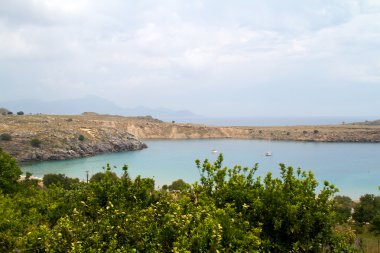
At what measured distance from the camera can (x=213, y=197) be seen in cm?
1556

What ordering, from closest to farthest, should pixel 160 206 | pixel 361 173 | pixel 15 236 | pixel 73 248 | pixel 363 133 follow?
1. pixel 73 248
2. pixel 160 206
3. pixel 15 236
4. pixel 361 173
5. pixel 363 133

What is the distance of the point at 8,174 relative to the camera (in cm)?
3350

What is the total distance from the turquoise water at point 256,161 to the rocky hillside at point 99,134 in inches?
253

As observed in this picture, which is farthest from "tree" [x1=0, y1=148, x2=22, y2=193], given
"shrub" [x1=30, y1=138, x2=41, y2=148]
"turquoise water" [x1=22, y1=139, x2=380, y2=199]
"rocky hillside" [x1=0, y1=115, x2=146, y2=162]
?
"shrub" [x1=30, y1=138, x2=41, y2=148]

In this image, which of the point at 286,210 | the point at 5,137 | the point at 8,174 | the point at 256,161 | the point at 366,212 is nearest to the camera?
the point at 286,210

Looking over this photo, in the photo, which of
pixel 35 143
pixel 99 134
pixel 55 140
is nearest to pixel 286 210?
pixel 35 143

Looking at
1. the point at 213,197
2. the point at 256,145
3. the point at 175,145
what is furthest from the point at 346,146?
the point at 213,197

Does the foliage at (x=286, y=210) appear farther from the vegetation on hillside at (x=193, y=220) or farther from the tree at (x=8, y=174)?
the tree at (x=8, y=174)

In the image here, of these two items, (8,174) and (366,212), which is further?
(366,212)

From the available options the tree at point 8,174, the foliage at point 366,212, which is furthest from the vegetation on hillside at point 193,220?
the foliage at point 366,212

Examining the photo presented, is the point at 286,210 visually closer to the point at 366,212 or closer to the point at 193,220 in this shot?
the point at 193,220

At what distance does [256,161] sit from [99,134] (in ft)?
213

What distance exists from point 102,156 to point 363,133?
4762 inches

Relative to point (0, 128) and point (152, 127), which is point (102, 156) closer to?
point (0, 128)
